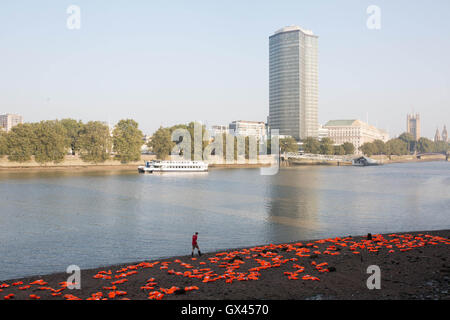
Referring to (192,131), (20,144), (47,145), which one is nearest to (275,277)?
(47,145)

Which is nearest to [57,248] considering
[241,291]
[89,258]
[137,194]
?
[89,258]

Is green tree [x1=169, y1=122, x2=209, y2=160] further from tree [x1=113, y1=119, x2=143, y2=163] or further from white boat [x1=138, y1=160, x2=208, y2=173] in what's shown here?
white boat [x1=138, y1=160, x2=208, y2=173]

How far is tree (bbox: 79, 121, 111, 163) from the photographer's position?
139375 mm

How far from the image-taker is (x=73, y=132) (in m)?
146

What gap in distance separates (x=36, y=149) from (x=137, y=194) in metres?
79.1

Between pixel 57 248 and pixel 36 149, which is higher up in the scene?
pixel 36 149

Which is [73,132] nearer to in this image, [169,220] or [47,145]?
[47,145]

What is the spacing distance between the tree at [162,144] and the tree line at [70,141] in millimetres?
8146

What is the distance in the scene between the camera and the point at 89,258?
26.6 meters

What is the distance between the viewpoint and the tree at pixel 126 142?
146625 millimetres
